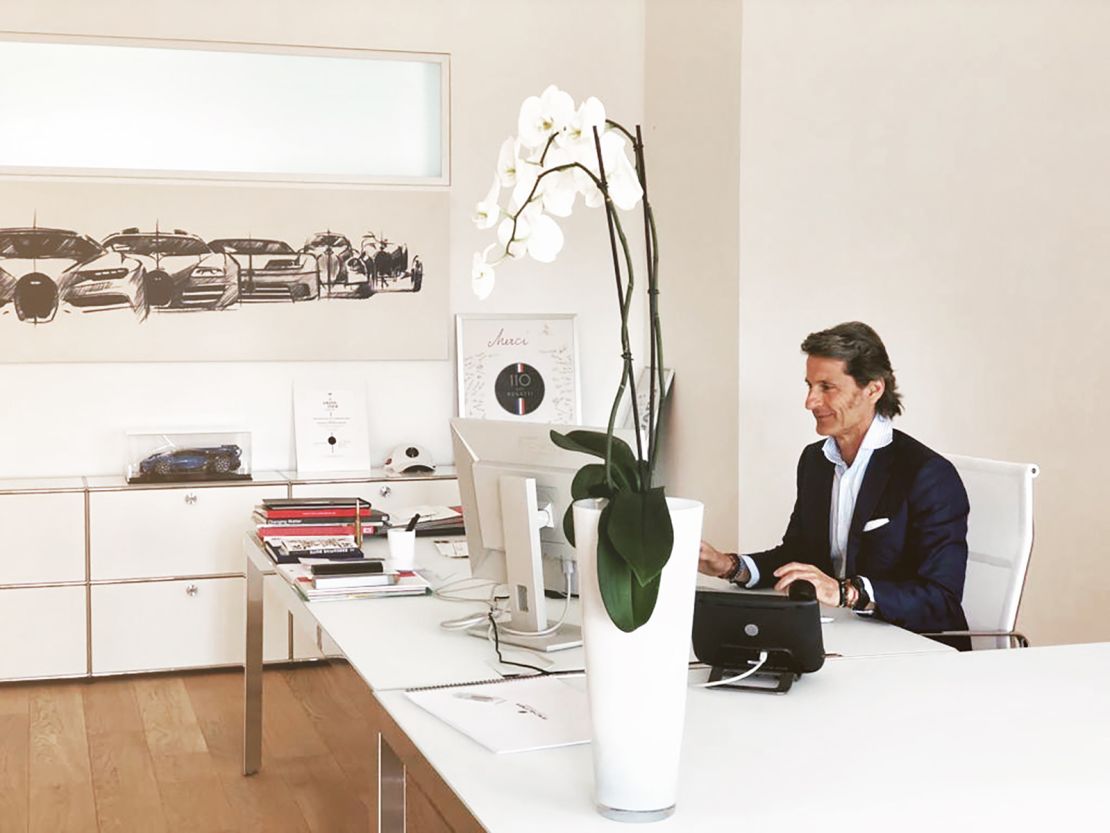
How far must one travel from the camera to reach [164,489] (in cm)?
493

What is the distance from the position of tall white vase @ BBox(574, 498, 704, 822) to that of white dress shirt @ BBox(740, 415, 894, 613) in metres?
1.58

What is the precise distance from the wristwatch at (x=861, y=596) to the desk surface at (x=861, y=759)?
0.47 m

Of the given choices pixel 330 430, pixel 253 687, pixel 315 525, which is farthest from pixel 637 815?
pixel 330 430

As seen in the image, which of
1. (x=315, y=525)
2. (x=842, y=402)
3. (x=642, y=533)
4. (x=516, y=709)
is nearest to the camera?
(x=642, y=533)

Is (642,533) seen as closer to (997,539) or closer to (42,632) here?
(997,539)

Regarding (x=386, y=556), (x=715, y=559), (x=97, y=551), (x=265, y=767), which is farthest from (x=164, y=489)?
(x=715, y=559)

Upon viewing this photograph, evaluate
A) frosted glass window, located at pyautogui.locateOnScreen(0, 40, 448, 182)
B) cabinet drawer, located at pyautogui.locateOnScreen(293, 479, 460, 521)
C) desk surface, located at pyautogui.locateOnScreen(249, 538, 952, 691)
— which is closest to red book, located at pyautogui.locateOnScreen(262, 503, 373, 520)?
desk surface, located at pyautogui.locateOnScreen(249, 538, 952, 691)

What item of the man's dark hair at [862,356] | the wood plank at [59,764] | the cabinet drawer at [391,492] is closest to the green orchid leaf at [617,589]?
the man's dark hair at [862,356]

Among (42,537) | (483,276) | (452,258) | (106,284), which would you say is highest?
(452,258)

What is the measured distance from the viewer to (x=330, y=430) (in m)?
5.38

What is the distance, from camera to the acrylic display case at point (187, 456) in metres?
5.04

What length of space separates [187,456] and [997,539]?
326cm

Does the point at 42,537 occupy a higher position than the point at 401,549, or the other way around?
the point at 401,549

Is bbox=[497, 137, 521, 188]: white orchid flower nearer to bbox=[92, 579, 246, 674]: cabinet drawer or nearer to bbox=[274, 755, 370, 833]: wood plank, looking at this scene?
bbox=[274, 755, 370, 833]: wood plank
